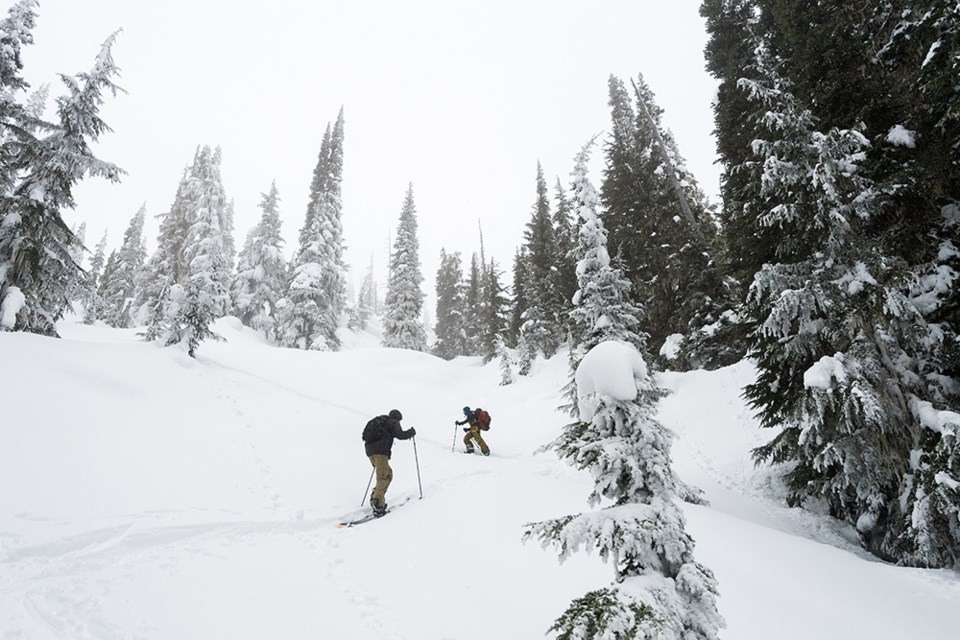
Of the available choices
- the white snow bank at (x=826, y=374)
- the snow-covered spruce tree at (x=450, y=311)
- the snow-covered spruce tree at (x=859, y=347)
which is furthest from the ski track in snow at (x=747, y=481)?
the snow-covered spruce tree at (x=450, y=311)

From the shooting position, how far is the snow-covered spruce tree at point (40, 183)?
44.5ft

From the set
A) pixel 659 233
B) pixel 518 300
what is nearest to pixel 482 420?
pixel 659 233

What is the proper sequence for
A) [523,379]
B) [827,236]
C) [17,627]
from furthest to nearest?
[523,379]
[827,236]
[17,627]

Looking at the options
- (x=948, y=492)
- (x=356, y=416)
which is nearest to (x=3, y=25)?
(x=356, y=416)

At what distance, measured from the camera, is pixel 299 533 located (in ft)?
25.1

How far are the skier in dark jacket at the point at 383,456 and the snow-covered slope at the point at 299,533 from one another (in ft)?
1.63

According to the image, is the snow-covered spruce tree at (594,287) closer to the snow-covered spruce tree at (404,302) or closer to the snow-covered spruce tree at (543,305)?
the snow-covered spruce tree at (543,305)

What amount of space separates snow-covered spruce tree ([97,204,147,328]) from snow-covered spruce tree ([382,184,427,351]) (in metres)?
26.6

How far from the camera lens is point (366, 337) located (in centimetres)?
6397

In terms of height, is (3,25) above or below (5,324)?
above

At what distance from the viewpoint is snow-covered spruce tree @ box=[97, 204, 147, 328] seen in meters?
46.4

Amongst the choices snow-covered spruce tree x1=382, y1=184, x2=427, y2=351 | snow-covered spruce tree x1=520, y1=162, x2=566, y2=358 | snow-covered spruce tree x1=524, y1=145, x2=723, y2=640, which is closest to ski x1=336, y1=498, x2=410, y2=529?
snow-covered spruce tree x1=524, y1=145, x2=723, y2=640

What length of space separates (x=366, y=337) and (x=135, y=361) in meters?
49.4

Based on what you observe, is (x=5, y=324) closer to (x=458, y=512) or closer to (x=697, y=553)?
(x=458, y=512)
